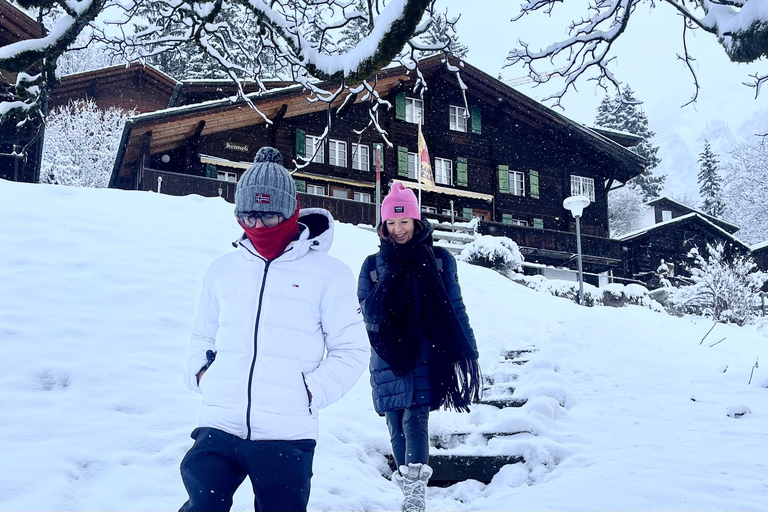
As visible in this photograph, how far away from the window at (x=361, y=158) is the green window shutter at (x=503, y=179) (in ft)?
18.7

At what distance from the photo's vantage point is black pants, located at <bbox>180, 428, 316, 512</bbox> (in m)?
2.05

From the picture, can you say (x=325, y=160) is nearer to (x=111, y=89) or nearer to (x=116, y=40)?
(x=111, y=89)

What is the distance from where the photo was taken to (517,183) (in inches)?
1062

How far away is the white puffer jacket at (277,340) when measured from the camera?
85.6 inches

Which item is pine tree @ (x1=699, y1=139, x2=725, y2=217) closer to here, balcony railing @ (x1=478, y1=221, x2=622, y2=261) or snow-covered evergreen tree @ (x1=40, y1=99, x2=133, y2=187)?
balcony railing @ (x1=478, y1=221, x2=622, y2=261)

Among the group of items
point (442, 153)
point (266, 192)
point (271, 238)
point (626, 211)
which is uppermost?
point (626, 211)

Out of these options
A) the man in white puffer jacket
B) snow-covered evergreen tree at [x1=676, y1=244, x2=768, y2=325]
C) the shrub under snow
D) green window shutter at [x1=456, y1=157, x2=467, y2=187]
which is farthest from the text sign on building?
the man in white puffer jacket

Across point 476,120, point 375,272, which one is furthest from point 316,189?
point 375,272

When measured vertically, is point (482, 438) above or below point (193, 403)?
below

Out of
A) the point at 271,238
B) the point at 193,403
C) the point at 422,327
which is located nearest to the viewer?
the point at 271,238

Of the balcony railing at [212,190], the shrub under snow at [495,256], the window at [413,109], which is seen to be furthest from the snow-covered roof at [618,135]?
the shrub under snow at [495,256]

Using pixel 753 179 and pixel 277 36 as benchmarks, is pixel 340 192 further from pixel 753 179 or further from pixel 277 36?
pixel 753 179

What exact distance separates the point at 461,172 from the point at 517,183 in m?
3.03

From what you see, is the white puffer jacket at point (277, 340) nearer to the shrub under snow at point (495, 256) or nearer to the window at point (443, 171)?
the shrub under snow at point (495, 256)
